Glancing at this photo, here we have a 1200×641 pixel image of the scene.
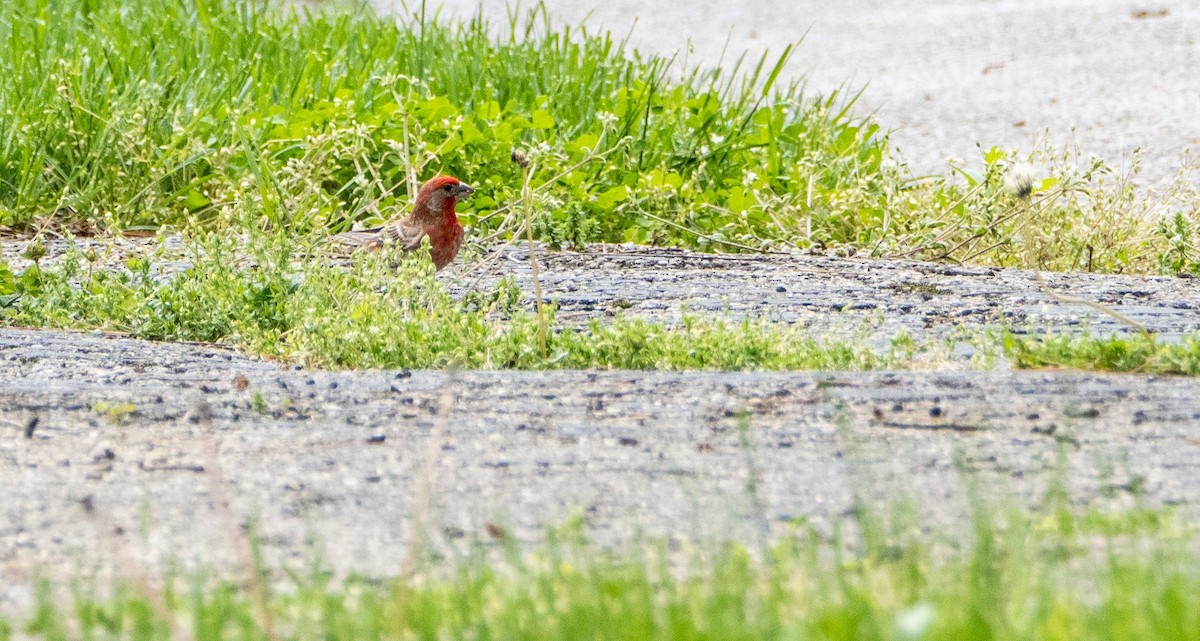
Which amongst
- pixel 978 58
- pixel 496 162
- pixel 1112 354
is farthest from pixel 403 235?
pixel 978 58

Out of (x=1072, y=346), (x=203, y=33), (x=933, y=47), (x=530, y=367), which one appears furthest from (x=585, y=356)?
(x=933, y=47)

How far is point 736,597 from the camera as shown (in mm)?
2098

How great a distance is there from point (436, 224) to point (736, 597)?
12.5 feet

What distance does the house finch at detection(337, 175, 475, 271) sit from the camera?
228 inches

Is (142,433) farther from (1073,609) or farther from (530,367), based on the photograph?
(1073,609)

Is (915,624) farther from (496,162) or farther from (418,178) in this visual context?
(418,178)

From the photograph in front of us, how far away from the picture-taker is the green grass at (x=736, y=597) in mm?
1984

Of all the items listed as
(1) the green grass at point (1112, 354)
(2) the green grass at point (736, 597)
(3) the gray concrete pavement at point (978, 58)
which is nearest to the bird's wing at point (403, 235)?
(1) the green grass at point (1112, 354)

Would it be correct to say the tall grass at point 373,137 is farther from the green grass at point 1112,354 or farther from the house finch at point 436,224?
the green grass at point 1112,354

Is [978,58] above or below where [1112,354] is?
above

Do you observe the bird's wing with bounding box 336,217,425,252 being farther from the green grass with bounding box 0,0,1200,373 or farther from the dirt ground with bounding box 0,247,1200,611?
the dirt ground with bounding box 0,247,1200,611

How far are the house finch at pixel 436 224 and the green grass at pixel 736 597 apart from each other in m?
3.40

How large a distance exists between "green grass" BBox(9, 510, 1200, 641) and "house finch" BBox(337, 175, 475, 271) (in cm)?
340

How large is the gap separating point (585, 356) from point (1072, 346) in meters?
1.14
